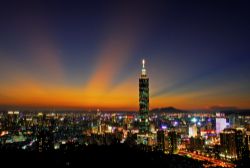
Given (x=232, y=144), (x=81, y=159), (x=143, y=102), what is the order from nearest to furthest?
(x=81, y=159)
(x=232, y=144)
(x=143, y=102)

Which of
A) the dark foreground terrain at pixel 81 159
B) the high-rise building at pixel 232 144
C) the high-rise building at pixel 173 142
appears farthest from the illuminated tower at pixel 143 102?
the dark foreground terrain at pixel 81 159

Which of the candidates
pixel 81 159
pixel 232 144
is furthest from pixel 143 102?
pixel 81 159

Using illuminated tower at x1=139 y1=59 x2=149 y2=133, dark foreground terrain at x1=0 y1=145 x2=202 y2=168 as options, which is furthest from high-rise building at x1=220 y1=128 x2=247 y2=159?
illuminated tower at x1=139 y1=59 x2=149 y2=133

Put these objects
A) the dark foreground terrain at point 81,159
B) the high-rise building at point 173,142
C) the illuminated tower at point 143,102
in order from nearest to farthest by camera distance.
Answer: the dark foreground terrain at point 81,159 → the high-rise building at point 173,142 → the illuminated tower at point 143,102

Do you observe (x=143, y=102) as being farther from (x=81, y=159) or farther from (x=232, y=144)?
(x=81, y=159)

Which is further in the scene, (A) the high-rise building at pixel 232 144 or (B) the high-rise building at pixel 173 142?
(B) the high-rise building at pixel 173 142

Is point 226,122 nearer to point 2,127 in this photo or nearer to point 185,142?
point 185,142

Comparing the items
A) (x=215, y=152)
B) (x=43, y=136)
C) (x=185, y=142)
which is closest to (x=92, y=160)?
(x=43, y=136)

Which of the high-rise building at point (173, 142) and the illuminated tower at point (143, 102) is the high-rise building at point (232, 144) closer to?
the high-rise building at point (173, 142)
